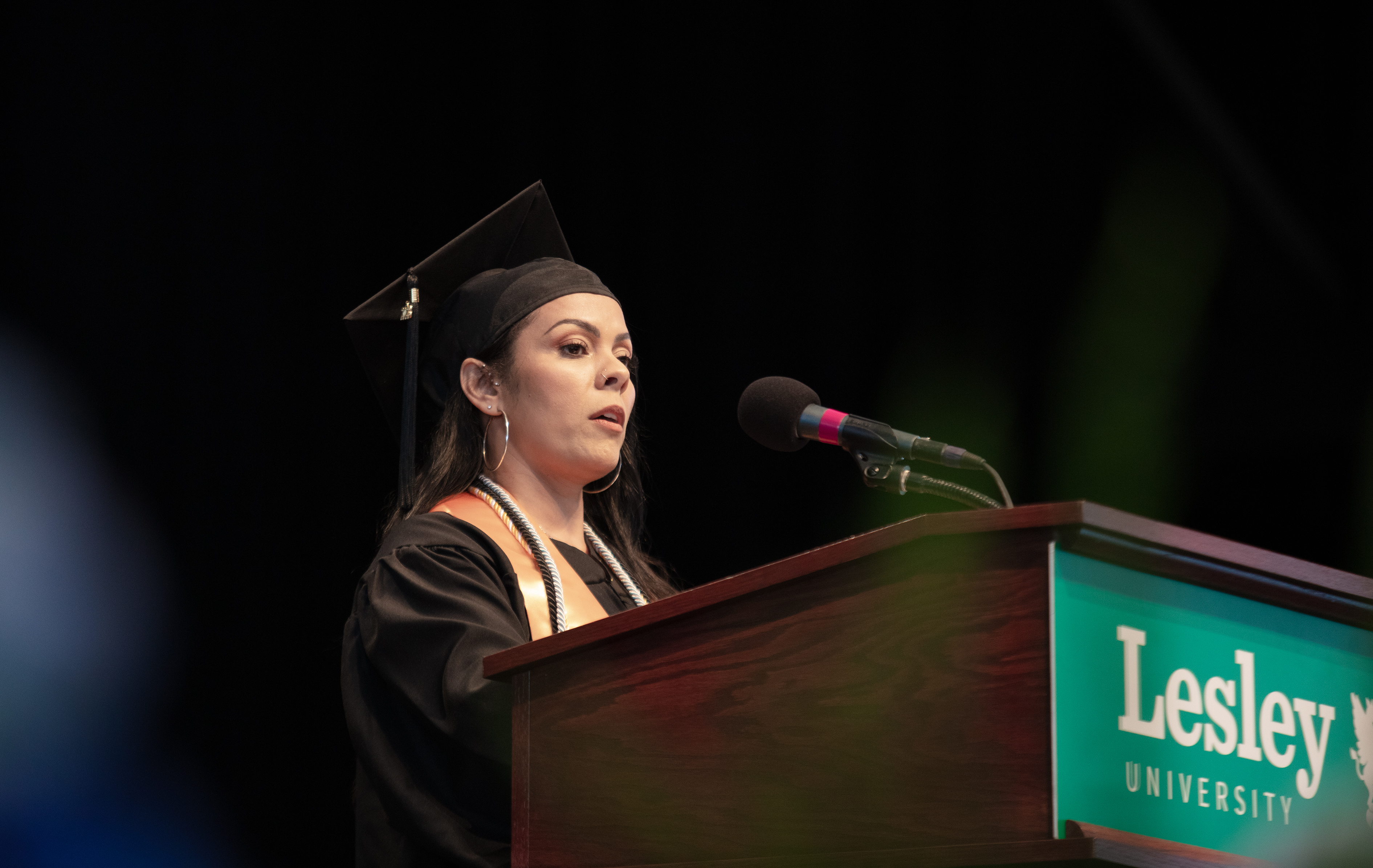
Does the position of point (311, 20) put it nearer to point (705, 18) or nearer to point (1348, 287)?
point (705, 18)

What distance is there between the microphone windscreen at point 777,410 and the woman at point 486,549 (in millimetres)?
357

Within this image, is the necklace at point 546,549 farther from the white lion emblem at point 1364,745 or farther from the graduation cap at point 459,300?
the white lion emblem at point 1364,745

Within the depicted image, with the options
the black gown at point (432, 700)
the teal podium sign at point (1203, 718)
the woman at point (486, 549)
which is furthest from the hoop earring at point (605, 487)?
the teal podium sign at point (1203, 718)

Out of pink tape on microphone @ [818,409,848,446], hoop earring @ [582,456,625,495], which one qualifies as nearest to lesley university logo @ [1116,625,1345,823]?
pink tape on microphone @ [818,409,848,446]

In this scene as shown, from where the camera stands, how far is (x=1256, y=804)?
3.66 feet

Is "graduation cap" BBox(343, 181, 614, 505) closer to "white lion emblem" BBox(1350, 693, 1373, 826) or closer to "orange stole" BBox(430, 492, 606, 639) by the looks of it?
"orange stole" BBox(430, 492, 606, 639)

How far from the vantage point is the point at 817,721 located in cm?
118

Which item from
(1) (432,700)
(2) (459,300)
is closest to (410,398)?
(2) (459,300)

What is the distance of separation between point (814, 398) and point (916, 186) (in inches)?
74.5

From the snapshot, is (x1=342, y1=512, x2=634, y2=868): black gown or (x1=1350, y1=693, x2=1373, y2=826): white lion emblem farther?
(x1=342, y1=512, x2=634, y2=868): black gown

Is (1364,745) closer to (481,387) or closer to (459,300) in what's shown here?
(481,387)

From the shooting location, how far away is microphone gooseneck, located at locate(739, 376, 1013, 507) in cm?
152

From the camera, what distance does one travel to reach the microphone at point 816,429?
152cm

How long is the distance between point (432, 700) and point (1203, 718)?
2.83 ft
